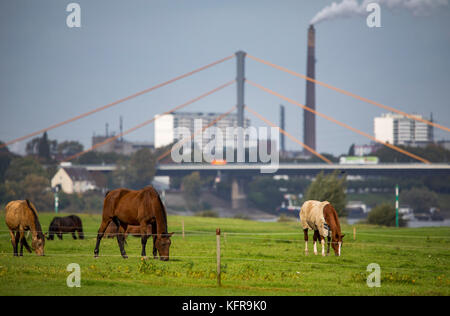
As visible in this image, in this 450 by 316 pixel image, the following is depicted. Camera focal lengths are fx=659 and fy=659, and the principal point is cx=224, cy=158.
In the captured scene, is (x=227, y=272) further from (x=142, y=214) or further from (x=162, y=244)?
(x=142, y=214)

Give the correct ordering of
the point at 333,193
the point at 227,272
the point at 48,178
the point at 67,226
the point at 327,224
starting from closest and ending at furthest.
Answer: the point at 227,272 < the point at 327,224 < the point at 67,226 < the point at 333,193 < the point at 48,178

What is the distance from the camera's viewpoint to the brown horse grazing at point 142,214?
20.8 m

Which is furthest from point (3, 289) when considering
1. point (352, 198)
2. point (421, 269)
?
point (352, 198)

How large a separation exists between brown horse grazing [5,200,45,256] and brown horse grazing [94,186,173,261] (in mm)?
1997

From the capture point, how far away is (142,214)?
21.1 meters

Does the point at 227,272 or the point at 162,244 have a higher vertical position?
the point at 162,244

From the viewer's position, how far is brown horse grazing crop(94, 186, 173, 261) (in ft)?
68.2

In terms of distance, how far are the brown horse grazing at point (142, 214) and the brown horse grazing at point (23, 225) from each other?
1997 millimetres

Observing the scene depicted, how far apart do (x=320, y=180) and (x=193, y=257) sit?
46817 millimetres

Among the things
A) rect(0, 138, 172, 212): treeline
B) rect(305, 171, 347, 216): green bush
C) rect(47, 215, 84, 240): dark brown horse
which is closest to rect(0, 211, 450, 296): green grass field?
rect(47, 215, 84, 240): dark brown horse

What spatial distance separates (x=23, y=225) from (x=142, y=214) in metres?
4.25

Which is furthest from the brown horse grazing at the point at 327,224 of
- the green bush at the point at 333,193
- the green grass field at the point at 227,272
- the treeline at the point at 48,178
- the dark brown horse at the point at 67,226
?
the treeline at the point at 48,178

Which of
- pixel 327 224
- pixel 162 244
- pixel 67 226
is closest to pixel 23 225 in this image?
pixel 162 244

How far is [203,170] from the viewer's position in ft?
429
